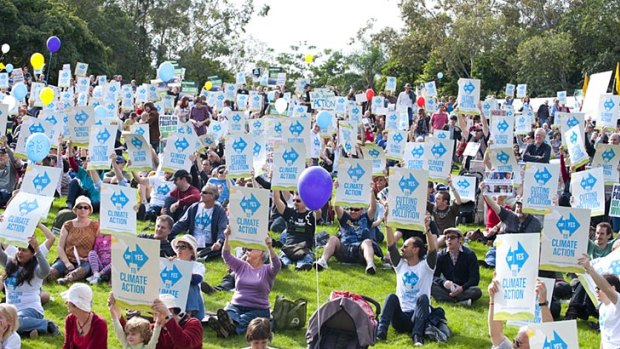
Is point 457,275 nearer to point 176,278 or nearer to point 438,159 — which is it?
point 438,159

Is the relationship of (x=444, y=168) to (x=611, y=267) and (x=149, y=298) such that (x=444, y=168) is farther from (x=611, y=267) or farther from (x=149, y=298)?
(x=149, y=298)

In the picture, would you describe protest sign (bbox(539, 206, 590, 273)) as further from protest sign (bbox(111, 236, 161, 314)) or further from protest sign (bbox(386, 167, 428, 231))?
protest sign (bbox(111, 236, 161, 314))

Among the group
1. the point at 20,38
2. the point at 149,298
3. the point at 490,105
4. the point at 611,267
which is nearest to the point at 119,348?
the point at 149,298

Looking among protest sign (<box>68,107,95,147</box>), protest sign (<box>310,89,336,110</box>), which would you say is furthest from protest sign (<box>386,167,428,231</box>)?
protest sign (<box>310,89,336,110</box>)

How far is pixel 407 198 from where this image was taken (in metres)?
12.9

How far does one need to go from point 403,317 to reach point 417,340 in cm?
39

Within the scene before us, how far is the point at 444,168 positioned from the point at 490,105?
934 centimetres

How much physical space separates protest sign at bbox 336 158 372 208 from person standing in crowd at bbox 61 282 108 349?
5587 mm

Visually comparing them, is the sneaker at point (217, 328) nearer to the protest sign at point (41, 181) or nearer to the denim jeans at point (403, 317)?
the denim jeans at point (403, 317)

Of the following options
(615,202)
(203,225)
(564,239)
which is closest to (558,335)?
(564,239)

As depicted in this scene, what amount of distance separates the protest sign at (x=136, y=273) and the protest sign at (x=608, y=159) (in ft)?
33.5

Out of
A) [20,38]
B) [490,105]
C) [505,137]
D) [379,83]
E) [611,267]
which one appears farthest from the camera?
[379,83]

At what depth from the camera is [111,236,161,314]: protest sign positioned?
9242 millimetres

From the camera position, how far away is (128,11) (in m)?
67.9
